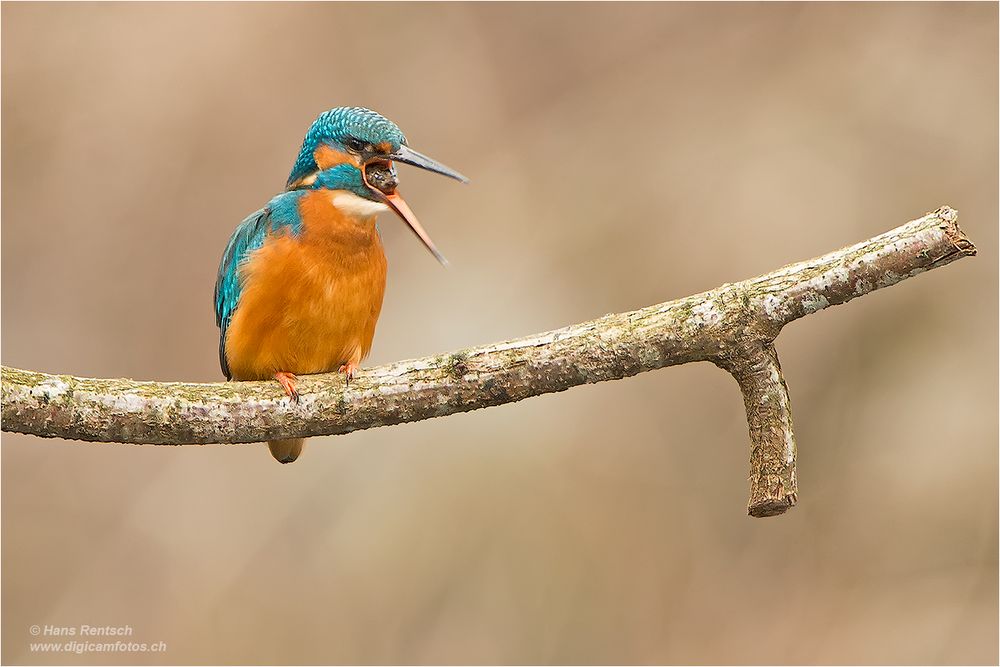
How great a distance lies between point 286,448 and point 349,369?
22.3 inches

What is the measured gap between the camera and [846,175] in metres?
4.98

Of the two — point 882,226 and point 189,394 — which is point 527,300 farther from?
point 189,394

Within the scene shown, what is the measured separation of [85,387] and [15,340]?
323cm

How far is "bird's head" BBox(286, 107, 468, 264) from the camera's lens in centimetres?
283

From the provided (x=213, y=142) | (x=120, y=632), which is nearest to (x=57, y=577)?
(x=120, y=632)

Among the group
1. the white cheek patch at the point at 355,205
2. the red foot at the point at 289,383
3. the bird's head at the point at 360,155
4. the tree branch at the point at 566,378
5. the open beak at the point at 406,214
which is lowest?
the tree branch at the point at 566,378

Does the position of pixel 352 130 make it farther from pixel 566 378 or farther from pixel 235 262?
pixel 566 378

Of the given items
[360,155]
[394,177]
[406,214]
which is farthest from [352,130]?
[406,214]

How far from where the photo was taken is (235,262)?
123 inches

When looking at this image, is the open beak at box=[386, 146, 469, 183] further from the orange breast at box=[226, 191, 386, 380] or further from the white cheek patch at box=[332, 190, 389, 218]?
the orange breast at box=[226, 191, 386, 380]

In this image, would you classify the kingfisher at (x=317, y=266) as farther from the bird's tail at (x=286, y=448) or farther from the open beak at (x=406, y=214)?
the bird's tail at (x=286, y=448)

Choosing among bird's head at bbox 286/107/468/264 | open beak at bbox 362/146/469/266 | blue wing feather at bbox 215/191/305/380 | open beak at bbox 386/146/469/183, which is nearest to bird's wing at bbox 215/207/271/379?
blue wing feather at bbox 215/191/305/380

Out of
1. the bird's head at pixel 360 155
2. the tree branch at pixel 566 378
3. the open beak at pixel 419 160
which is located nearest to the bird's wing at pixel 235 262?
the bird's head at pixel 360 155

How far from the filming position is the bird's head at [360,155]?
2828mm
